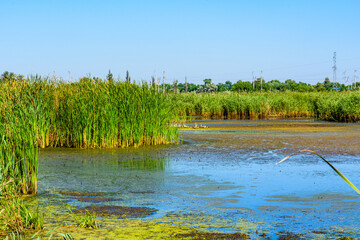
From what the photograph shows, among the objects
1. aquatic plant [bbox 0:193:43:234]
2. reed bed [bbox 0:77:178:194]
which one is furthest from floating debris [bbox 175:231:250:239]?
reed bed [bbox 0:77:178:194]

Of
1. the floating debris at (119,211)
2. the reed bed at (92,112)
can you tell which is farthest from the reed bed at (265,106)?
the floating debris at (119,211)

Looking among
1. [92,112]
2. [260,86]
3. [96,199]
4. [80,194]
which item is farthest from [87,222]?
[260,86]

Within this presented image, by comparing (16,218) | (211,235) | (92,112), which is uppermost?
(92,112)

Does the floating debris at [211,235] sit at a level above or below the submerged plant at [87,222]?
below

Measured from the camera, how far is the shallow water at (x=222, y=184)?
511cm

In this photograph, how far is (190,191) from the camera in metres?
6.77

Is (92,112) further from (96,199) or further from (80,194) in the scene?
(96,199)

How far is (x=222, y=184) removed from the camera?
7.27 meters

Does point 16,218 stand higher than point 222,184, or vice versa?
point 16,218

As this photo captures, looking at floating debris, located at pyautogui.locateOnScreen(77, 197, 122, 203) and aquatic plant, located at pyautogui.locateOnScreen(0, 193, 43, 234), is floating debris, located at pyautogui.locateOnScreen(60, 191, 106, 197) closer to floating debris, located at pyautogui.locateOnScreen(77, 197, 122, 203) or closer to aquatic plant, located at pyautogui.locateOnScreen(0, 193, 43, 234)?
floating debris, located at pyautogui.locateOnScreen(77, 197, 122, 203)

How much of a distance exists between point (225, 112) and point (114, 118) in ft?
57.5

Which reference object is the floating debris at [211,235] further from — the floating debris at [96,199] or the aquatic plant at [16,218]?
the floating debris at [96,199]

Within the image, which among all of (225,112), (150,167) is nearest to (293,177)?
(150,167)

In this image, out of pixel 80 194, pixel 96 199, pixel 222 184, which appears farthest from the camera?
pixel 222 184
